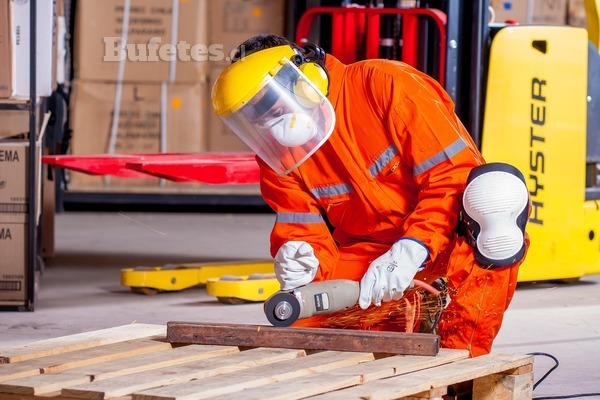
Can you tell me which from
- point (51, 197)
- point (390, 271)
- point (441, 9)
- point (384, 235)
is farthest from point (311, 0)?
point (390, 271)

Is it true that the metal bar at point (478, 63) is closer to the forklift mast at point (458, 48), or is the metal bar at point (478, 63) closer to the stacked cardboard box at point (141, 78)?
the forklift mast at point (458, 48)

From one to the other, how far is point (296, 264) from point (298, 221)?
0.18m

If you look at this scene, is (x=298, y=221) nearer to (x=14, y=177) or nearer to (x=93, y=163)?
(x=14, y=177)

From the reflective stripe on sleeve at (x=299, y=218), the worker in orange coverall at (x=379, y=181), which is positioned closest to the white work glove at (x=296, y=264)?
the worker in orange coverall at (x=379, y=181)

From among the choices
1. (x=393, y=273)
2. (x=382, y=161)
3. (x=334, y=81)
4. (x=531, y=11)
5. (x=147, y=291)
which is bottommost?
(x=147, y=291)

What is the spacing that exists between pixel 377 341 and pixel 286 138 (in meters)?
0.67

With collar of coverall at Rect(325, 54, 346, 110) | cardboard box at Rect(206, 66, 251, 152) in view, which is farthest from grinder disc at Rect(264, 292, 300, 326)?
cardboard box at Rect(206, 66, 251, 152)

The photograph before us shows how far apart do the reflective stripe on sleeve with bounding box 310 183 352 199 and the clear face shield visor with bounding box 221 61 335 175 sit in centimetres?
33

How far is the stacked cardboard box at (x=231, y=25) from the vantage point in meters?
9.68

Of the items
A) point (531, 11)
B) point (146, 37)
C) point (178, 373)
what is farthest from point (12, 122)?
point (178, 373)

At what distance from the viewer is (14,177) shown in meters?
5.75

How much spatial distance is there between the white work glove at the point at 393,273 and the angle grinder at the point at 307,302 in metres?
0.06

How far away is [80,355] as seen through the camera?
3367 millimetres

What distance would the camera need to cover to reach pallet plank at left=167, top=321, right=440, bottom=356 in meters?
3.33
